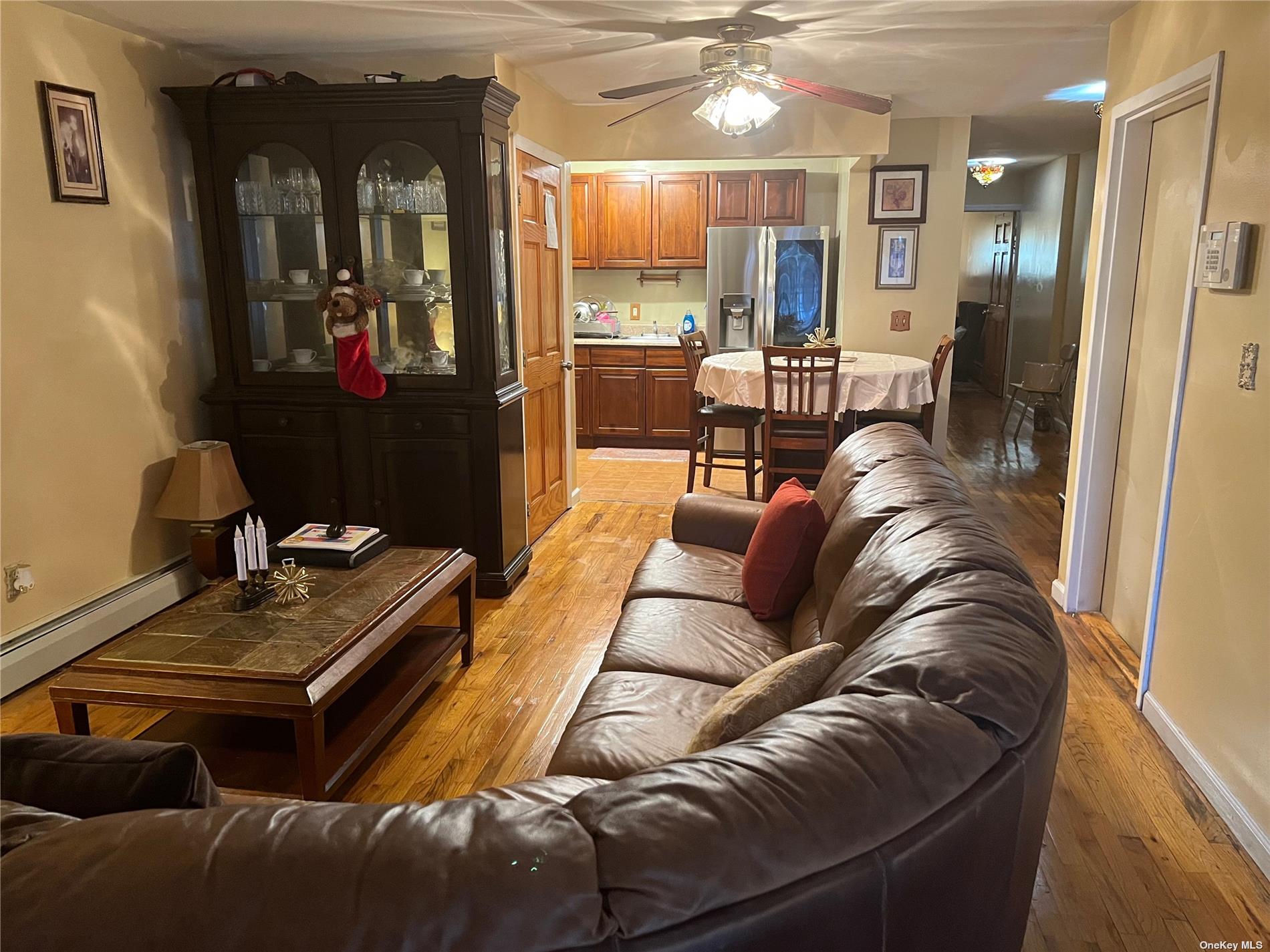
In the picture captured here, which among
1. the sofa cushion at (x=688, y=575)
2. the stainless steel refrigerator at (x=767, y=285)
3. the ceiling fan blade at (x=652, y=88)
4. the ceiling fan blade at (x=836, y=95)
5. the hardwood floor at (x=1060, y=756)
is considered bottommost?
the hardwood floor at (x=1060, y=756)

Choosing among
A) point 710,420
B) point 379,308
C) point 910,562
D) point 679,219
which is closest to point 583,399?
point 679,219

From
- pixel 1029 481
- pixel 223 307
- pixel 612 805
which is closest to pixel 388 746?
pixel 612 805

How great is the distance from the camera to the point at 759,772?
979 millimetres

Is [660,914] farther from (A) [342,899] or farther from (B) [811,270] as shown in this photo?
(B) [811,270]

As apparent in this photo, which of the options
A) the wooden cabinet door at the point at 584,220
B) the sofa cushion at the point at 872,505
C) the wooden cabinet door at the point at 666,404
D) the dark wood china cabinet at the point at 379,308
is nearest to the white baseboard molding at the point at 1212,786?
the sofa cushion at the point at 872,505

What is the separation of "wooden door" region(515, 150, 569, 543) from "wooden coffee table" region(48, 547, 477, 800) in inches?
62.8

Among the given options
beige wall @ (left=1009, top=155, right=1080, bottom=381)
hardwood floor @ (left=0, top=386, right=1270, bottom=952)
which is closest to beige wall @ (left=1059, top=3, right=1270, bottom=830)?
hardwood floor @ (left=0, top=386, right=1270, bottom=952)

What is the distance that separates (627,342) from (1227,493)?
16.9 ft

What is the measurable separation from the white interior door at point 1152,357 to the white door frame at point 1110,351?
0.03m

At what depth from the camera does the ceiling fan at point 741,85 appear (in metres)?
3.42

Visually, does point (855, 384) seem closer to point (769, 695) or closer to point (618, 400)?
point (618, 400)

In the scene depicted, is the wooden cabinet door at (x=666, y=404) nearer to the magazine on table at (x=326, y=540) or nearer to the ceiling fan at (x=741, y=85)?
the ceiling fan at (x=741, y=85)

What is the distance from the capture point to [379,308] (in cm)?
389

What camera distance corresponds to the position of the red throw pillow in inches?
101
